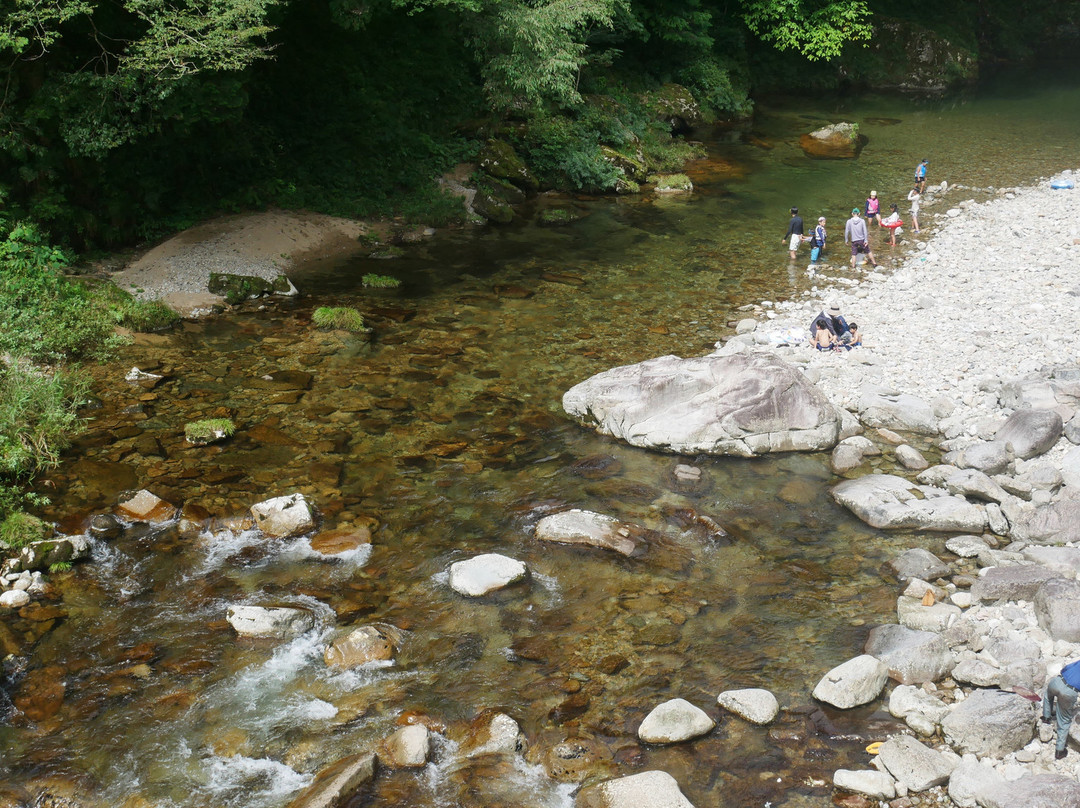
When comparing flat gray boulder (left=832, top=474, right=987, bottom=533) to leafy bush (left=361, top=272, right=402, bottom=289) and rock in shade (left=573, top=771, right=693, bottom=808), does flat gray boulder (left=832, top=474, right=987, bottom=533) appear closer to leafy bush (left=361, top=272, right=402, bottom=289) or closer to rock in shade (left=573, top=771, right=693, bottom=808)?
rock in shade (left=573, top=771, right=693, bottom=808)

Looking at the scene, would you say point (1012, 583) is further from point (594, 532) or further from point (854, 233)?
point (854, 233)

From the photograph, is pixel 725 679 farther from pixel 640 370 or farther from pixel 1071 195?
pixel 1071 195

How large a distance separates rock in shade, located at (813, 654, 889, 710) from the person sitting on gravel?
1309 centimetres

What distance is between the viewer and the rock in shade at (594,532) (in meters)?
10.0

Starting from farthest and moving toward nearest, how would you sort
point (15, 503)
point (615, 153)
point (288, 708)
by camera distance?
point (615, 153)
point (15, 503)
point (288, 708)

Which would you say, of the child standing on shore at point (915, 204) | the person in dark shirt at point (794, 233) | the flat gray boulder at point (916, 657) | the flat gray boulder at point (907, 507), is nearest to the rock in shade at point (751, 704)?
the flat gray boulder at point (916, 657)

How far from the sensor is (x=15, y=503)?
396 inches

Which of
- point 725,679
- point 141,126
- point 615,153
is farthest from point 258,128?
point 725,679

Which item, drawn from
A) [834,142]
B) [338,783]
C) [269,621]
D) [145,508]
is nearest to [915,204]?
[834,142]

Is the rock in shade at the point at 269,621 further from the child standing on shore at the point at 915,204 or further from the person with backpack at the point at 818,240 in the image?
the child standing on shore at the point at 915,204

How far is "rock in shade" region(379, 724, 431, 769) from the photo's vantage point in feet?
23.4

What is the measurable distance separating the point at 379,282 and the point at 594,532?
32.4ft

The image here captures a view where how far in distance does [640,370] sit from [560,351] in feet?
7.95

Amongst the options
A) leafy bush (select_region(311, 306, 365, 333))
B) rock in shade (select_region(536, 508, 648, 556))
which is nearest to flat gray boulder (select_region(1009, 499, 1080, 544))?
rock in shade (select_region(536, 508, 648, 556))
